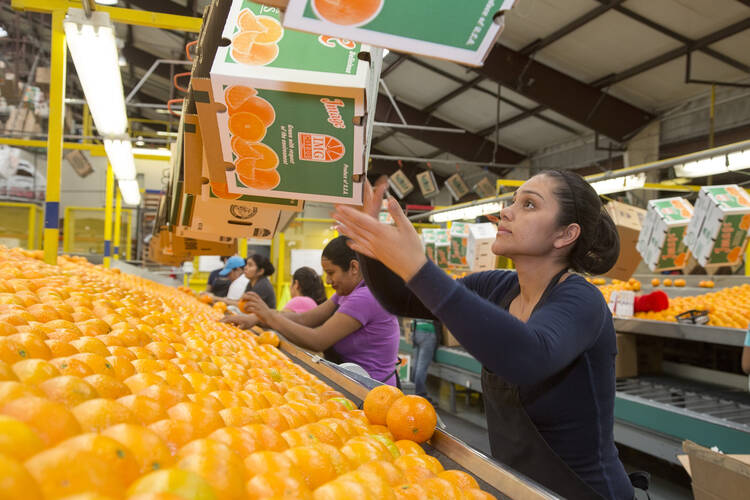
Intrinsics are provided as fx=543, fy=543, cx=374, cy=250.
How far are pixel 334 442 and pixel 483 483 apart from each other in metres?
0.36

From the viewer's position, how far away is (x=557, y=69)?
10.3 m

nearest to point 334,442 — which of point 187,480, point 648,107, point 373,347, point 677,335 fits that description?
point 187,480

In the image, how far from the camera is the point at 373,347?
312cm

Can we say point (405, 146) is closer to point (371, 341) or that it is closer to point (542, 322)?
point (371, 341)

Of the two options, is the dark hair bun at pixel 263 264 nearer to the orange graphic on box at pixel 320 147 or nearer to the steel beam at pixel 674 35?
the orange graphic on box at pixel 320 147

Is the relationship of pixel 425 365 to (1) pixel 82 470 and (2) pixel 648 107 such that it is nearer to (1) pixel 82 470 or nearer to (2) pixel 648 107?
(1) pixel 82 470

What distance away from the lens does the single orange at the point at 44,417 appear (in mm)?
753

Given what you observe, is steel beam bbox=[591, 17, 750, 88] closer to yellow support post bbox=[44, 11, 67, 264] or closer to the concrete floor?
the concrete floor

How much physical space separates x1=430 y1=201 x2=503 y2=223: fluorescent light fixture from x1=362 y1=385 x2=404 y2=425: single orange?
6.13 m

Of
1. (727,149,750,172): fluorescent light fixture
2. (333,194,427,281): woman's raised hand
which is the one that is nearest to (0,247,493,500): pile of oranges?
(333,194,427,281): woman's raised hand

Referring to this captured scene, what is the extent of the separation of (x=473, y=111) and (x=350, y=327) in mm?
11082

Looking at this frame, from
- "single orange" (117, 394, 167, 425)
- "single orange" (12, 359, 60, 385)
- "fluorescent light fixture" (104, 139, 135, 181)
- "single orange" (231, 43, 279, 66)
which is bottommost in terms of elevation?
"single orange" (117, 394, 167, 425)

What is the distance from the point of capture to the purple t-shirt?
120 inches

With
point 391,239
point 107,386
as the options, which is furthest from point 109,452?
point 391,239
